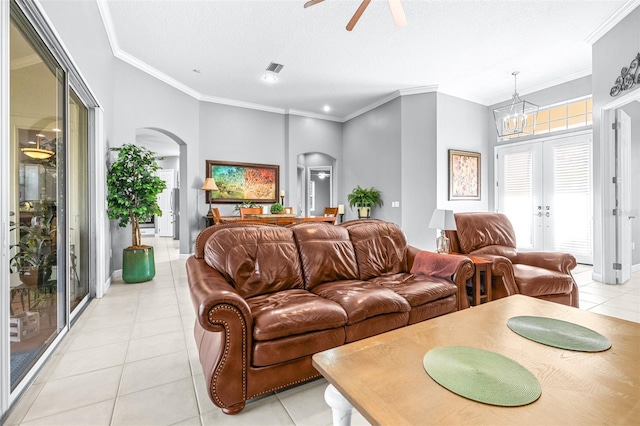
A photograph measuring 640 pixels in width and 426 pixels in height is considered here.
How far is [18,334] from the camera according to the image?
1.89 metres

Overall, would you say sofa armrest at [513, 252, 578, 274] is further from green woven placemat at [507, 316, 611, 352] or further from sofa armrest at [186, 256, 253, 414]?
sofa armrest at [186, 256, 253, 414]

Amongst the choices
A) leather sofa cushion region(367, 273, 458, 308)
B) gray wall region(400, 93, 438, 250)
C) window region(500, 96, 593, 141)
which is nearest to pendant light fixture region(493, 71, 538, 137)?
window region(500, 96, 593, 141)

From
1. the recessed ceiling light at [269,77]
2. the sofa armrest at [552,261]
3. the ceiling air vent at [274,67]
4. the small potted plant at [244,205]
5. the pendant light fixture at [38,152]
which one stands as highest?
the ceiling air vent at [274,67]

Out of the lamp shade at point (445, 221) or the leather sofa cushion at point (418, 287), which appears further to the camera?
the lamp shade at point (445, 221)

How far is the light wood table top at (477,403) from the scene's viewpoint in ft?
2.94

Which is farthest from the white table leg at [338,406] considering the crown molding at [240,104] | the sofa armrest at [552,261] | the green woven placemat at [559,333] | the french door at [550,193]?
the crown molding at [240,104]

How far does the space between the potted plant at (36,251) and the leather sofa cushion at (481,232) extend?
3927 millimetres

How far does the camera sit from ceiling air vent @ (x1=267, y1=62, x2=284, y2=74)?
4.89 m

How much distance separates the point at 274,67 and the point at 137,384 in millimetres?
4718

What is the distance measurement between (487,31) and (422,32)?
2.79ft

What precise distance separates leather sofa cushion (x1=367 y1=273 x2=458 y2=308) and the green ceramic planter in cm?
330

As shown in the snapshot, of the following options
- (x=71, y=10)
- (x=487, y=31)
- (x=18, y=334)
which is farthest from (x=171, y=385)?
(x=487, y=31)

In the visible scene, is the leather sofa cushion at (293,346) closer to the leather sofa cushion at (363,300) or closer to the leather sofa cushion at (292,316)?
the leather sofa cushion at (292,316)

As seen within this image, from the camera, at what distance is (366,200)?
654cm
